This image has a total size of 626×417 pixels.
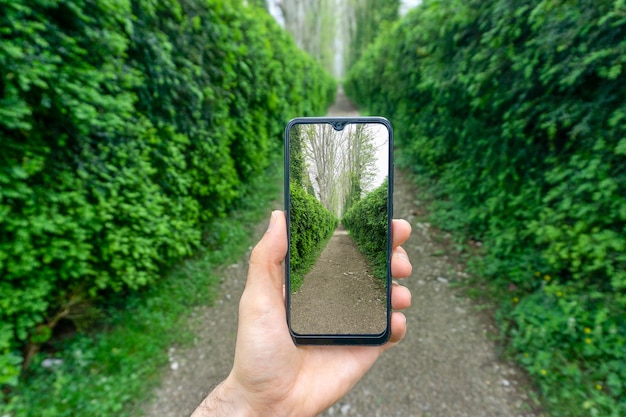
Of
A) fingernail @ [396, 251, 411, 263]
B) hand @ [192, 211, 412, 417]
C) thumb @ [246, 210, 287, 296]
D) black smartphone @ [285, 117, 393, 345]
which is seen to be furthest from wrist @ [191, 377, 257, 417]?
fingernail @ [396, 251, 411, 263]

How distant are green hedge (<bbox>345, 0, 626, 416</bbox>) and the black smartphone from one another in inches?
72.6

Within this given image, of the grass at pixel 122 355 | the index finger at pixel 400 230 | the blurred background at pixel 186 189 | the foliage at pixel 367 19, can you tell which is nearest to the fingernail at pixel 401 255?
the index finger at pixel 400 230

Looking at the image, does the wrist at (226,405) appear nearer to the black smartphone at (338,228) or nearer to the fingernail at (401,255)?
the black smartphone at (338,228)

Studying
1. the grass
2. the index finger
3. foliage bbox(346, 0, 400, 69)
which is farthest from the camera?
foliage bbox(346, 0, 400, 69)

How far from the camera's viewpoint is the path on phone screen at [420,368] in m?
2.33

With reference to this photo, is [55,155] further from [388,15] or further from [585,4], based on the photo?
[388,15]

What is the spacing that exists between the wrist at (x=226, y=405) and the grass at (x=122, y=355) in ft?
3.89

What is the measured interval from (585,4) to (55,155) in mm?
4145

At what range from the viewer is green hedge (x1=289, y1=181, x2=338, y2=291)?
1.55 metres

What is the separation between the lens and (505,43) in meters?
3.12

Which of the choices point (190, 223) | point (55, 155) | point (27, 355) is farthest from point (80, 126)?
point (27, 355)

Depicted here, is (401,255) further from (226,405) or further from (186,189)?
(186,189)

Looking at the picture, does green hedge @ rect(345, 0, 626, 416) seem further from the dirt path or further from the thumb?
the thumb

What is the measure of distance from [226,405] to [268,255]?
2.58 ft
